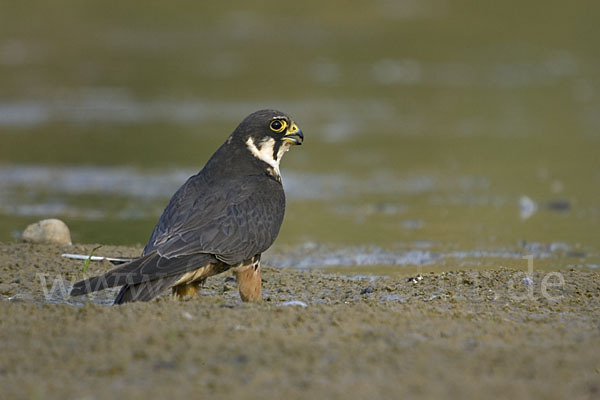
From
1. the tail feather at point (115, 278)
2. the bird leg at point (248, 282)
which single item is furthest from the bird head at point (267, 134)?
the tail feather at point (115, 278)

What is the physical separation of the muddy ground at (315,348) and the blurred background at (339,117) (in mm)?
2503

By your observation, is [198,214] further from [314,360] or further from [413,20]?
[413,20]

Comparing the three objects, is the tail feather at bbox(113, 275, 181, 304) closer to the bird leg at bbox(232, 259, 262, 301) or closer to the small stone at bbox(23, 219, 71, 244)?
the bird leg at bbox(232, 259, 262, 301)

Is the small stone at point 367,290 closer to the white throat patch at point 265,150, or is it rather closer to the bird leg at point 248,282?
the bird leg at point 248,282

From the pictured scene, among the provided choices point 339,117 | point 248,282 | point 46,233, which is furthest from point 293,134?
point 339,117

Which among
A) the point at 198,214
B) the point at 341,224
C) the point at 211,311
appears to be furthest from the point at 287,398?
the point at 341,224

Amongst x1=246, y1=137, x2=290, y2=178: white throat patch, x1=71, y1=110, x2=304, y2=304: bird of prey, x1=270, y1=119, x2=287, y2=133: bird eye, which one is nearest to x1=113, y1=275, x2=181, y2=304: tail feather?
x1=71, y1=110, x2=304, y2=304: bird of prey

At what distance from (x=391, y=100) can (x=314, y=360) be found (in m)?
16.3

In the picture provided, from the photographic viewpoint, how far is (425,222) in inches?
393

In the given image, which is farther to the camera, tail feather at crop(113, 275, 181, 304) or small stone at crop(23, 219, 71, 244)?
small stone at crop(23, 219, 71, 244)

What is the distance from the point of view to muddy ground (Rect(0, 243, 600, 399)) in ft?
13.2

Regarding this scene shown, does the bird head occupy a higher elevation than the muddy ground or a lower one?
higher

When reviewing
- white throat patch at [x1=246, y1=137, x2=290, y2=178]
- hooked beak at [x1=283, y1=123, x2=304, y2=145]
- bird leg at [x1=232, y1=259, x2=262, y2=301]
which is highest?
hooked beak at [x1=283, y1=123, x2=304, y2=145]

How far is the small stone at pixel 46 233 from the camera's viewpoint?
26.1 ft
